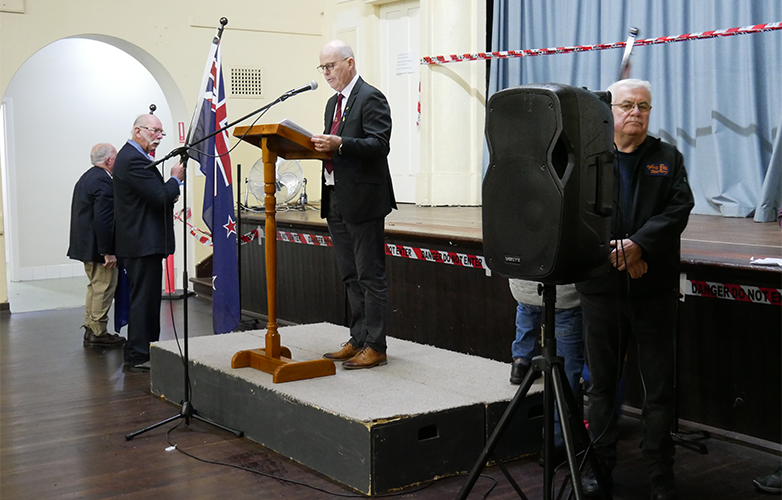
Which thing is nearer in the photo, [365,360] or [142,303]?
[365,360]

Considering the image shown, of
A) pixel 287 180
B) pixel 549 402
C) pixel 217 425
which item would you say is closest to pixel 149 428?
pixel 217 425

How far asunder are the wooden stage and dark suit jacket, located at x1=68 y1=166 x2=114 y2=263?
4.99ft

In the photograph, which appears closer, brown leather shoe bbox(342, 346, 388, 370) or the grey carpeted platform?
the grey carpeted platform

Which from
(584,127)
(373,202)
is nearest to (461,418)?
(373,202)

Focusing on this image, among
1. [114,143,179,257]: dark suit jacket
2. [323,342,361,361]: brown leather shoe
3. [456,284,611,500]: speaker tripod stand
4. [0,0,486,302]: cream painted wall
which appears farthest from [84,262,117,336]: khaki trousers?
[456,284,611,500]: speaker tripod stand

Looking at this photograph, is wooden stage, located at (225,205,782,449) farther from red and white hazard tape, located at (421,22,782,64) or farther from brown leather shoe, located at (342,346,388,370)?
red and white hazard tape, located at (421,22,782,64)

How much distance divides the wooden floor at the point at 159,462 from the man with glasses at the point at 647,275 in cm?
35

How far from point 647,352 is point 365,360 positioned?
145 cm

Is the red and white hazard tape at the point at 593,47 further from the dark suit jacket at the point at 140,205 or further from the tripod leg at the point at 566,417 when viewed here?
the tripod leg at the point at 566,417

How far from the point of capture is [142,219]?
523cm

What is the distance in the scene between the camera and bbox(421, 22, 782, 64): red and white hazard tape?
622cm

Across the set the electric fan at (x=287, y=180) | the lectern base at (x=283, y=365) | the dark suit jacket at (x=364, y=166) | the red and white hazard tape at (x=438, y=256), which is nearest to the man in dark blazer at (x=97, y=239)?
the red and white hazard tape at (x=438, y=256)

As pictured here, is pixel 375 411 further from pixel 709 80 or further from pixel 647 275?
pixel 709 80

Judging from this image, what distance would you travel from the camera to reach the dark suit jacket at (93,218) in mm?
5926
